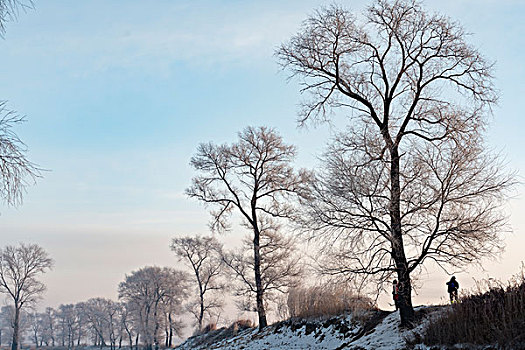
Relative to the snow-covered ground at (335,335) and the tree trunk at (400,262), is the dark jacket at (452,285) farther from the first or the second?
the tree trunk at (400,262)

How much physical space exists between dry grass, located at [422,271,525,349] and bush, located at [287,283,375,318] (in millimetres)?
3807

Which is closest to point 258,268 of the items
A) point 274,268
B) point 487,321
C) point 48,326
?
point 274,268

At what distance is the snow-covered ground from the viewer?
12.6 m

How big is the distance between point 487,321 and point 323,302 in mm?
10204

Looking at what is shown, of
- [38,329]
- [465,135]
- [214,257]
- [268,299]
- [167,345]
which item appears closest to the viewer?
[465,135]

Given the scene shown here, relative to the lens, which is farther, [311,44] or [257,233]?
[257,233]

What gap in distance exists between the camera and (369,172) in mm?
13164

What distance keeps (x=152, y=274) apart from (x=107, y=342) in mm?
32912

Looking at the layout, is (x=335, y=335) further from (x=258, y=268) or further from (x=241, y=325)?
(x=241, y=325)

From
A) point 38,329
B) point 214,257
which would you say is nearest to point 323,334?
point 214,257

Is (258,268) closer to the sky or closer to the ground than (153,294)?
closer to the ground

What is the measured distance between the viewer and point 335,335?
53.2 ft

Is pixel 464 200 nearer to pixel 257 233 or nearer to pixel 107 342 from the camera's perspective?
pixel 257 233

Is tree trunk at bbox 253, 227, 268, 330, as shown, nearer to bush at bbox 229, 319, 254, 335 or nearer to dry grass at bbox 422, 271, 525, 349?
bush at bbox 229, 319, 254, 335
